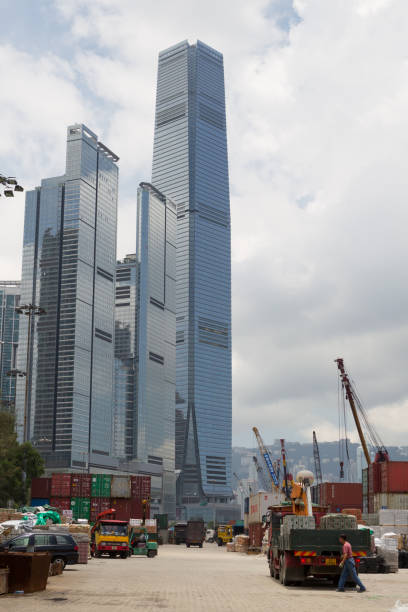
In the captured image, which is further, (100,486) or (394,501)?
(100,486)

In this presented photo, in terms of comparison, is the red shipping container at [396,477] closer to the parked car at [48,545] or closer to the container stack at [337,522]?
the parked car at [48,545]

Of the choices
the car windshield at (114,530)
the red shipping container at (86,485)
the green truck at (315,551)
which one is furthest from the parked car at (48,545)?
the red shipping container at (86,485)

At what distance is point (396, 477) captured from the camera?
72938 millimetres

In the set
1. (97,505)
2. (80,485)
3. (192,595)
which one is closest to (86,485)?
(80,485)

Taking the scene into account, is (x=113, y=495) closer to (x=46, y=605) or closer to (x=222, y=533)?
(x=222, y=533)

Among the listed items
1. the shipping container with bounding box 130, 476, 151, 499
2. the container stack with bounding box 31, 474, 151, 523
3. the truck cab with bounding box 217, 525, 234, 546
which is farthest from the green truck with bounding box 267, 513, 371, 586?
the truck cab with bounding box 217, 525, 234, 546

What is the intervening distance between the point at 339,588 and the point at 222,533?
86.9 metres

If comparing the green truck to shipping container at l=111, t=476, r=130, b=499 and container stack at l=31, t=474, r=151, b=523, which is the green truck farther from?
shipping container at l=111, t=476, r=130, b=499

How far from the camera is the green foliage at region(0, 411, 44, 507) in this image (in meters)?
81.1

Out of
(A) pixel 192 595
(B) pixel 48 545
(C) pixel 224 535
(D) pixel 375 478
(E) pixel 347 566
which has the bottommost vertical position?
(C) pixel 224 535

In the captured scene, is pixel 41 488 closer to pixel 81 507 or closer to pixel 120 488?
pixel 81 507

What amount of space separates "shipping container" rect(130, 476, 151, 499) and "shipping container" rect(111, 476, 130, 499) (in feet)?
1.73

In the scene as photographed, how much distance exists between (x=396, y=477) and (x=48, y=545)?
159 feet

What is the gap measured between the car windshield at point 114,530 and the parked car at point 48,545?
51.8 ft
